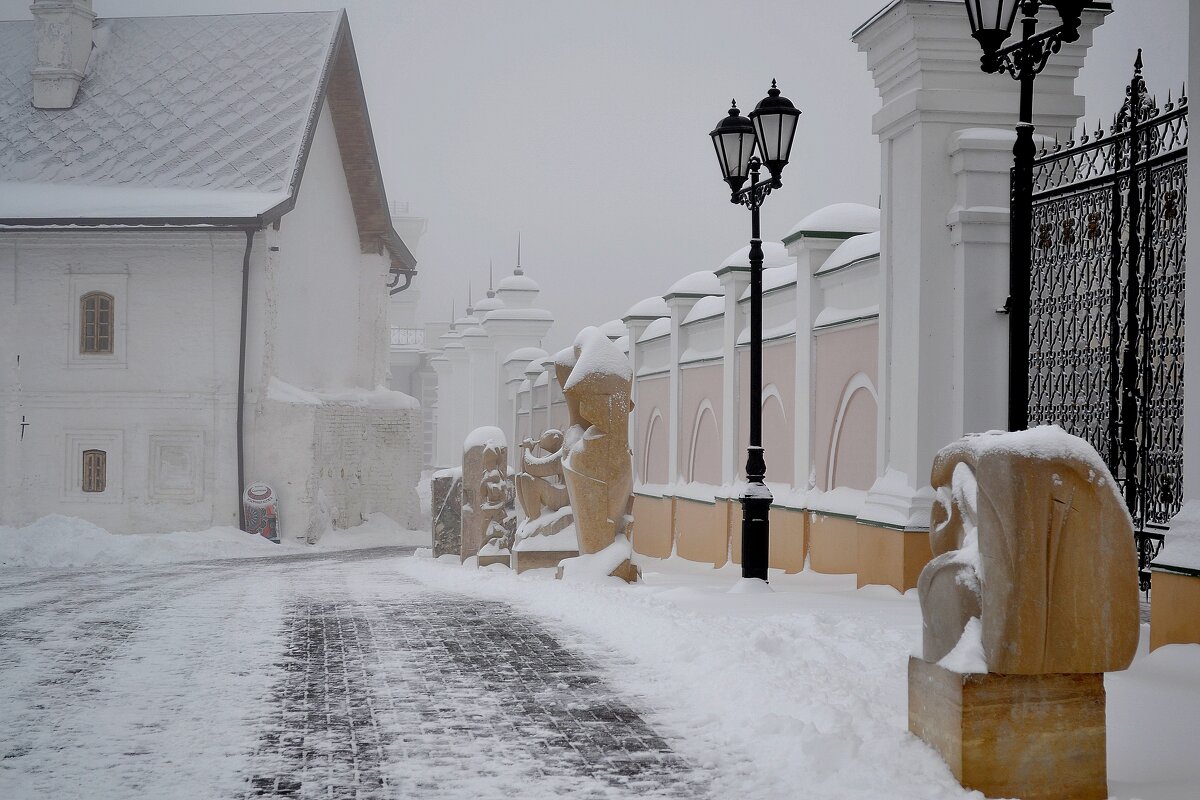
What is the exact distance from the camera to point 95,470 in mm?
25219

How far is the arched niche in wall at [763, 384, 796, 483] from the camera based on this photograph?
46.5ft

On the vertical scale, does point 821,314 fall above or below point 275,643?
above

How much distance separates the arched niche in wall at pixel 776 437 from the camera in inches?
559

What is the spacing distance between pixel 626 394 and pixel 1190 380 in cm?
628

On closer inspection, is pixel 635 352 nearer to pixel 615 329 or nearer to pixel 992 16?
pixel 615 329

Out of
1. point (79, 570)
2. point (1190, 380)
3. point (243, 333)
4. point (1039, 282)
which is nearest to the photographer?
point (1190, 380)

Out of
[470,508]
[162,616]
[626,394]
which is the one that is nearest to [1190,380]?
[626,394]

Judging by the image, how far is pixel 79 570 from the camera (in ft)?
54.8

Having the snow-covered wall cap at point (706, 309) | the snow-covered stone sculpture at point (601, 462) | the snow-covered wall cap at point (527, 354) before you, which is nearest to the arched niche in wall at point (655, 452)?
the snow-covered wall cap at point (706, 309)

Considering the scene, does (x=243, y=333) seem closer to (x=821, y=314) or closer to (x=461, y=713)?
(x=821, y=314)

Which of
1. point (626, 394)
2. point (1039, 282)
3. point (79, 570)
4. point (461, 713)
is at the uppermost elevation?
point (1039, 282)

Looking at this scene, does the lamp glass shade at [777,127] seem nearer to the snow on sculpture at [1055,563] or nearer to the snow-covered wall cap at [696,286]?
the snow on sculpture at [1055,563]

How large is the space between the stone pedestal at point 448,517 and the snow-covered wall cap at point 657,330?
4057 millimetres

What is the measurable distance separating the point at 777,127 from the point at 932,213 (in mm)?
1442
